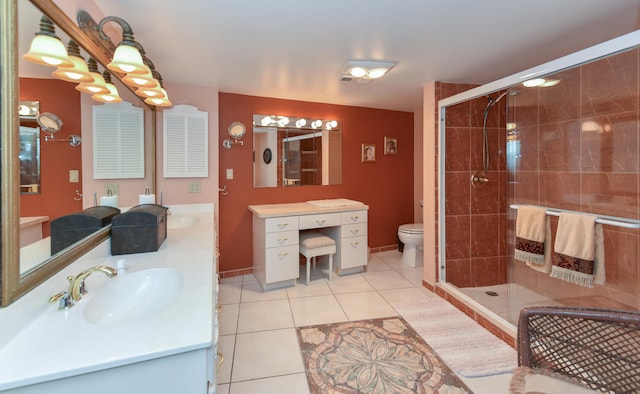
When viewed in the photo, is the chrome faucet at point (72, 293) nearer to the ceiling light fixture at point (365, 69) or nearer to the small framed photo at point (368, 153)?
the ceiling light fixture at point (365, 69)

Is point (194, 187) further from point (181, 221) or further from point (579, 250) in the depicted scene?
point (579, 250)

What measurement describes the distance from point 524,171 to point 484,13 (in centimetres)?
146

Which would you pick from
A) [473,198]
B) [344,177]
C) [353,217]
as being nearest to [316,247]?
[353,217]

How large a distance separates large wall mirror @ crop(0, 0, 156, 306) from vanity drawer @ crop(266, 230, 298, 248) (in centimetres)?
150

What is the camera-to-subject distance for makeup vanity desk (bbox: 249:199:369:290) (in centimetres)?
276

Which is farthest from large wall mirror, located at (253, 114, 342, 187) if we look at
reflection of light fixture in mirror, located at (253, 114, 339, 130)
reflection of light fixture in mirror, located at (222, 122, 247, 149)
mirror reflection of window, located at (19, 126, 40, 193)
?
mirror reflection of window, located at (19, 126, 40, 193)

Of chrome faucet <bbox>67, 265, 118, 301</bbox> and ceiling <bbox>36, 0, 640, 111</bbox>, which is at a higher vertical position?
ceiling <bbox>36, 0, 640, 111</bbox>

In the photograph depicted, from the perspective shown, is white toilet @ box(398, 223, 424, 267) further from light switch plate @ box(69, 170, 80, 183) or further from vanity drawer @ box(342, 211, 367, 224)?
light switch plate @ box(69, 170, 80, 183)

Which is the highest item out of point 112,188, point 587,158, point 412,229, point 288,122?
point 288,122

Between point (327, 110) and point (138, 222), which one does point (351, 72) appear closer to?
point (327, 110)

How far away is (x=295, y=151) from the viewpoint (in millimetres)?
3379

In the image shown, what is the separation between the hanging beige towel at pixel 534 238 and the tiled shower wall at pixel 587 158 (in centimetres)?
13

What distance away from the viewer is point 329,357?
181 cm

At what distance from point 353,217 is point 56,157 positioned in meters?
2.50
